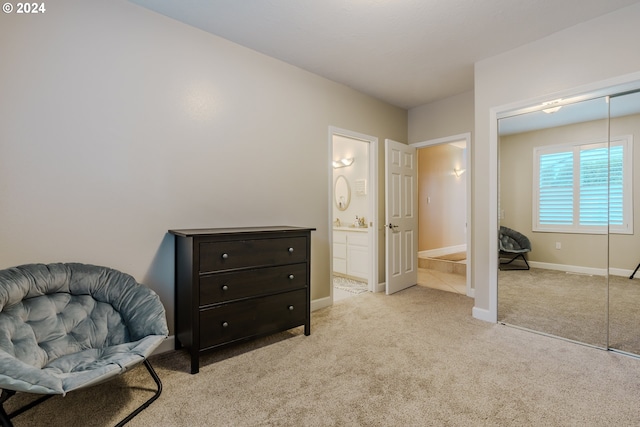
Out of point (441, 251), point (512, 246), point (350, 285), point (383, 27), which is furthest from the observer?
point (441, 251)

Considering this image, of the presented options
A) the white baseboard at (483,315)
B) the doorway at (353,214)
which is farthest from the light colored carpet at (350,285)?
the white baseboard at (483,315)

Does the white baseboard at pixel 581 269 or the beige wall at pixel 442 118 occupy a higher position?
the beige wall at pixel 442 118

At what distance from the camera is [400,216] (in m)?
4.29

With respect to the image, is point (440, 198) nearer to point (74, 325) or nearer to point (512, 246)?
point (512, 246)

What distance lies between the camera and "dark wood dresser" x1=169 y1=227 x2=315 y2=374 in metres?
2.15

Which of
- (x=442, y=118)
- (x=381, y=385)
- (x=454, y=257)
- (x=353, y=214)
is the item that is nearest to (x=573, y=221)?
(x=442, y=118)

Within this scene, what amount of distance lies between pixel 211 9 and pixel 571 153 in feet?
10.7

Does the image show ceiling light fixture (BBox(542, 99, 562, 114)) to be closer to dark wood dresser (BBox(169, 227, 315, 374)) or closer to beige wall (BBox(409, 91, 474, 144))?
beige wall (BBox(409, 91, 474, 144))

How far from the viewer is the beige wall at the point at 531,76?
236 centimetres

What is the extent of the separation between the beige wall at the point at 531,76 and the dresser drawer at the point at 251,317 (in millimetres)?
1902

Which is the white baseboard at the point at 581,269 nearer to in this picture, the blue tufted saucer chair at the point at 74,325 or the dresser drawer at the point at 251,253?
the dresser drawer at the point at 251,253

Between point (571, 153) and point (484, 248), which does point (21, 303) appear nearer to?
point (484, 248)

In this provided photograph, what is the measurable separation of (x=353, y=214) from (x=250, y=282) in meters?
3.27

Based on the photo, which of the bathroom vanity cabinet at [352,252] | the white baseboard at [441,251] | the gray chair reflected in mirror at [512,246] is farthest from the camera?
the white baseboard at [441,251]
